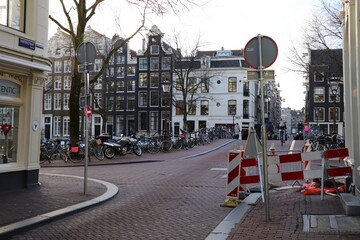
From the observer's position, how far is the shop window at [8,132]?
32.0 ft

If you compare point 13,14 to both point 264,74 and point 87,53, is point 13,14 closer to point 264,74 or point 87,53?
point 87,53

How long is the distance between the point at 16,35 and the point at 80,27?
11.0 metres

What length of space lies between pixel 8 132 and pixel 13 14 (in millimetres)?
2883

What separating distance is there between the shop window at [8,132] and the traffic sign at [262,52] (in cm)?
614

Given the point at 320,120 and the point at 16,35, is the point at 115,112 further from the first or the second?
the point at 16,35

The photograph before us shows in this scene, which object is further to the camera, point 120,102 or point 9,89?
point 120,102

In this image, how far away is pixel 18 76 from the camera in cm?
986

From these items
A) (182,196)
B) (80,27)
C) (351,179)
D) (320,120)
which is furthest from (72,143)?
(320,120)

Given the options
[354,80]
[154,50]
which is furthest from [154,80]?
[354,80]

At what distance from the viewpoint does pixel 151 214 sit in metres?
7.57

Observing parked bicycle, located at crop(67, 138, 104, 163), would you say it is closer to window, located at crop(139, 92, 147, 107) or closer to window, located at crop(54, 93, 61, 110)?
window, located at crop(139, 92, 147, 107)

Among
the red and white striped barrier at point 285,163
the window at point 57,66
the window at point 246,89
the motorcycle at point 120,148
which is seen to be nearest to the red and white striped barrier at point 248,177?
the red and white striped barrier at point 285,163

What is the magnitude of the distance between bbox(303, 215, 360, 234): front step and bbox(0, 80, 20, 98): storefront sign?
23.5 ft

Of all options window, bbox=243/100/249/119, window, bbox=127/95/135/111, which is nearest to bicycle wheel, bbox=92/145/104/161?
window, bbox=127/95/135/111
